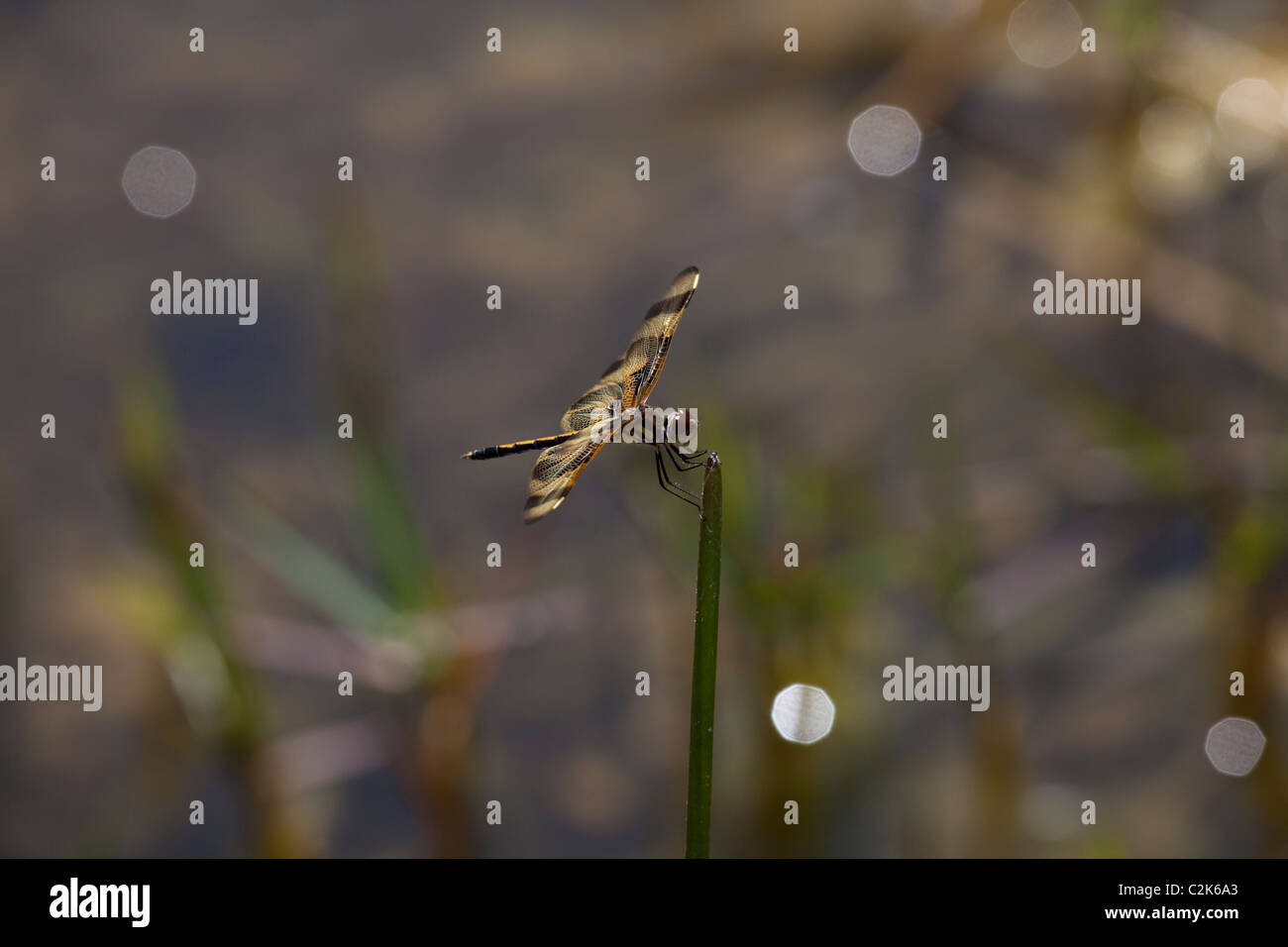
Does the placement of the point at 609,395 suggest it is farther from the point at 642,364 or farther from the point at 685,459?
the point at 685,459

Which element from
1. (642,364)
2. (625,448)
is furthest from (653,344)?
(625,448)

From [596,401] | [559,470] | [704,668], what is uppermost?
[596,401]

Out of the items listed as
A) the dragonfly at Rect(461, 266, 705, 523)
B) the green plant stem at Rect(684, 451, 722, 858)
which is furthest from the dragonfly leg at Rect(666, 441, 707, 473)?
the green plant stem at Rect(684, 451, 722, 858)

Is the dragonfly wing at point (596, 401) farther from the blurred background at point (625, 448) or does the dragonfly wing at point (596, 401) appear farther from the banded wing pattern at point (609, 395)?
the blurred background at point (625, 448)

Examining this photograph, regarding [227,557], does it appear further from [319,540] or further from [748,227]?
[748,227]

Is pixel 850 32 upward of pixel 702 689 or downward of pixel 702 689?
upward

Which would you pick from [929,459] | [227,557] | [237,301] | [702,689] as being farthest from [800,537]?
[237,301]

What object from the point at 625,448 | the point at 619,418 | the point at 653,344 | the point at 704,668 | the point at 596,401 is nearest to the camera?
the point at 704,668

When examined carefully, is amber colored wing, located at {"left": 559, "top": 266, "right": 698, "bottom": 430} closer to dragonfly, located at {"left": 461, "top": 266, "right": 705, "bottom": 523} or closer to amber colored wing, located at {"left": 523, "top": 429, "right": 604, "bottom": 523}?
dragonfly, located at {"left": 461, "top": 266, "right": 705, "bottom": 523}
